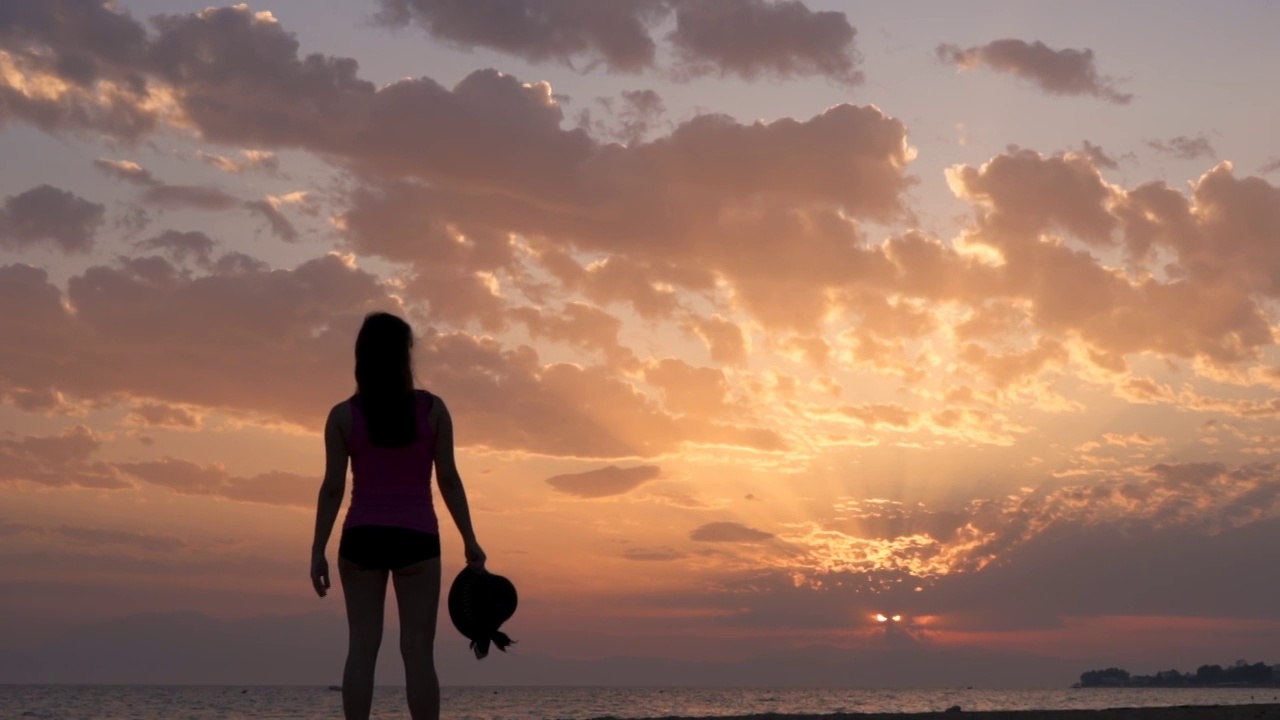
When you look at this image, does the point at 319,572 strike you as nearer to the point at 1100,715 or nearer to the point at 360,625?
the point at 360,625

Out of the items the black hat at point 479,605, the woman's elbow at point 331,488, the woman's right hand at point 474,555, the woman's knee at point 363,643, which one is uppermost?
the woman's elbow at point 331,488

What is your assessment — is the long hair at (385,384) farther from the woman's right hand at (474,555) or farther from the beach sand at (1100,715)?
the beach sand at (1100,715)

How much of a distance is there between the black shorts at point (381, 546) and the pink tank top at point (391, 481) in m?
0.04

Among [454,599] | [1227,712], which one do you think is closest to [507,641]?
[454,599]

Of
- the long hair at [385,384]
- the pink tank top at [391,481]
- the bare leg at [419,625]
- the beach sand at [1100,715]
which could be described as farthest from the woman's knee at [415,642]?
the beach sand at [1100,715]

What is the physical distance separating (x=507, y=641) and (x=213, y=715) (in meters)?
89.8

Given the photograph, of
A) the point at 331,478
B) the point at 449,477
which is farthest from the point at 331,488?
the point at 449,477

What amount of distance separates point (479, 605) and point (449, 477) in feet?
2.54

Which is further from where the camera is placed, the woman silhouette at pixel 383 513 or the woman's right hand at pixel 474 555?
the woman's right hand at pixel 474 555

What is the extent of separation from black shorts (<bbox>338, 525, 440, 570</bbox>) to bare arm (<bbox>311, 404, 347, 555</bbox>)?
0.26m

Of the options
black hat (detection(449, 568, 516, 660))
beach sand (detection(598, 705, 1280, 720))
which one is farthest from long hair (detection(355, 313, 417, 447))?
beach sand (detection(598, 705, 1280, 720))

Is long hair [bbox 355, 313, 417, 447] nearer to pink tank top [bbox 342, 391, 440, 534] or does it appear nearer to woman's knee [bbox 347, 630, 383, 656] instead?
pink tank top [bbox 342, 391, 440, 534]

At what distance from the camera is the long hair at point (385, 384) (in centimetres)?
650

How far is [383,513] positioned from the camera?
6.39 metres
